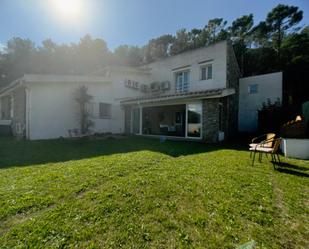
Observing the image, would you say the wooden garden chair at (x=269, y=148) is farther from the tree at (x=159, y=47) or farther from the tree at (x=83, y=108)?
the tree at (x=159, y=47)

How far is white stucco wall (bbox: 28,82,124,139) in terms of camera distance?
1162cm

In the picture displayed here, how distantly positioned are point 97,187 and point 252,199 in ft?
10.3

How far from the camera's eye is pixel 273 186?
4508 millimetres

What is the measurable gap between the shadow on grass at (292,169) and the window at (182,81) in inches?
446

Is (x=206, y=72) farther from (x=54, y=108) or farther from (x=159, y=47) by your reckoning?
(x=159, y=47)

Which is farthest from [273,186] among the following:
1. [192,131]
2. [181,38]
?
[181,38]

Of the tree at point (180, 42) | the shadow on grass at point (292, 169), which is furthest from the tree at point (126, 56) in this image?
the shadow on grass at point (292, 169)

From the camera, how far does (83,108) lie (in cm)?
1316

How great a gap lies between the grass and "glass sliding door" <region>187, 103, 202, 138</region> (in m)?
6.43

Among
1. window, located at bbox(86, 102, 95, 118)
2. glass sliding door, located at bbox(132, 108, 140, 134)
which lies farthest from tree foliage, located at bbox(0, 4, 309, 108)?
window, located at bbox(86, 102, 95, 118)

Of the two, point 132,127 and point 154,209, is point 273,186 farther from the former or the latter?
point 132,127

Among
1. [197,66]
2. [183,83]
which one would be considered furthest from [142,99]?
[197,66]

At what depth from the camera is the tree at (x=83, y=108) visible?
508 inches

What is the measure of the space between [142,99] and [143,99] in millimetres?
105
